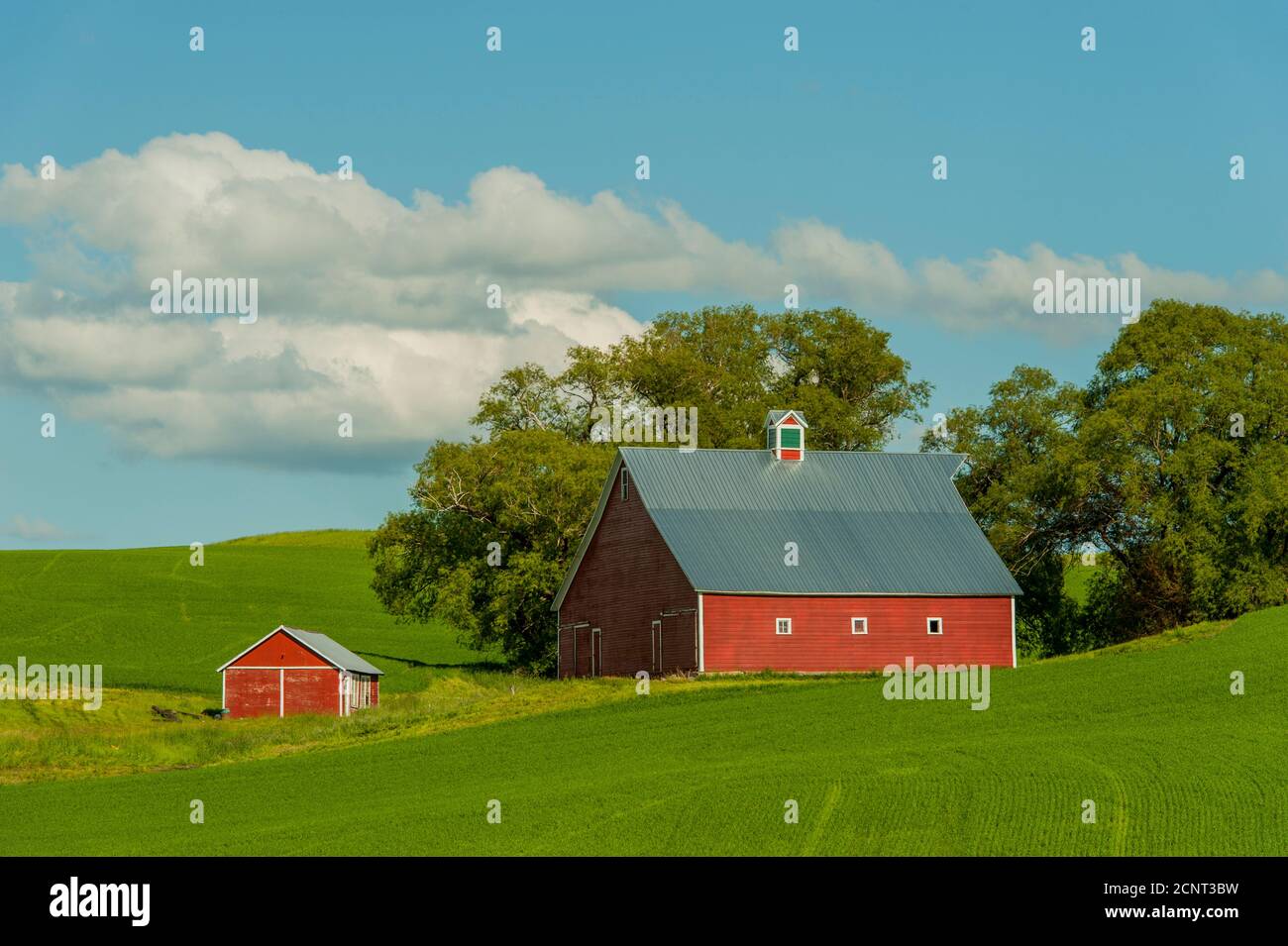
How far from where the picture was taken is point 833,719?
31969 mm

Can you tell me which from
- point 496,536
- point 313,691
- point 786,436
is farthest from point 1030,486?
point 313,691

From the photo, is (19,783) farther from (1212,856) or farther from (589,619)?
(1212,856)

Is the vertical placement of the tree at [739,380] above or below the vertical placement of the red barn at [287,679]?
above

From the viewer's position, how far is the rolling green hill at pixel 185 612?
6794 cm

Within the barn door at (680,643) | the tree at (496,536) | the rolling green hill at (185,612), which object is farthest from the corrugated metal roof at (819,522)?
the rolling green hill at (185,612)

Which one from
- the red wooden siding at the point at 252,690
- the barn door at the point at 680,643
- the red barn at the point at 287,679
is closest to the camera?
the barn door at the point at 680,643

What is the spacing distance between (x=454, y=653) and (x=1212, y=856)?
60462 mm

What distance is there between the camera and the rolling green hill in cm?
6794

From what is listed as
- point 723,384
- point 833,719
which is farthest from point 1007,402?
point 833,719

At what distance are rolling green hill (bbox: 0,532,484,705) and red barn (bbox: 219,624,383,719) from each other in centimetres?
241

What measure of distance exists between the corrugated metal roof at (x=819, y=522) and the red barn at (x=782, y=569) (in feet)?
0.16

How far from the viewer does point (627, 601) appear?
49562 mm

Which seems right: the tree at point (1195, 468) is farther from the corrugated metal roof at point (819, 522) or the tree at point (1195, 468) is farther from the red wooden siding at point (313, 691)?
the red wooden siding at point (313, 691)

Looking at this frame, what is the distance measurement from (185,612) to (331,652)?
940 inches
